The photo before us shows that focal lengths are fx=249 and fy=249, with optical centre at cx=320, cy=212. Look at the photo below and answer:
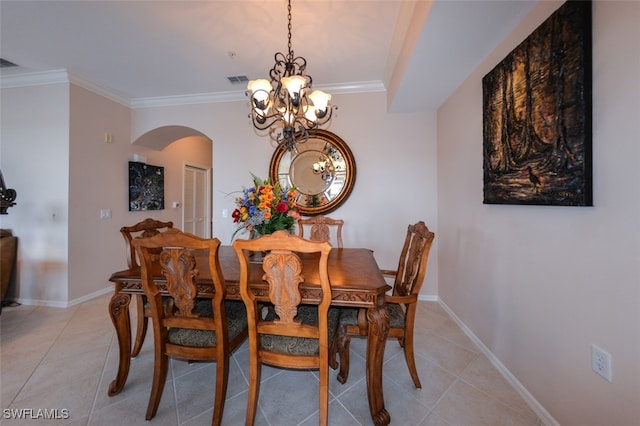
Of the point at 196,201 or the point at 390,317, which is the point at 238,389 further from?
the point at 196,201

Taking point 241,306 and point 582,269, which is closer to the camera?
point 582,269

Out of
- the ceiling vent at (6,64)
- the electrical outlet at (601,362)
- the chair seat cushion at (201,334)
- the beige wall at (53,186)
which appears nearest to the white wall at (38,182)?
the beige wall at (53,186)

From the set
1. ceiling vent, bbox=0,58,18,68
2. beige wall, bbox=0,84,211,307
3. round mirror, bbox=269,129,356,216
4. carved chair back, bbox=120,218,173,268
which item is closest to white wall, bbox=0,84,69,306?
beige wall, bbox=0,84,211,307

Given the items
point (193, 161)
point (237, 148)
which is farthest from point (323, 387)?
point (193, 161)

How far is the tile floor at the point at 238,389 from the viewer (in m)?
1.46

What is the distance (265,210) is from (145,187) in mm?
3121

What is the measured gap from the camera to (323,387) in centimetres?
129

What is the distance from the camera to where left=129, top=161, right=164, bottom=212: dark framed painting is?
3736 millimetres

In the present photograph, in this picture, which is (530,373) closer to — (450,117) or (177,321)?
(177,321)

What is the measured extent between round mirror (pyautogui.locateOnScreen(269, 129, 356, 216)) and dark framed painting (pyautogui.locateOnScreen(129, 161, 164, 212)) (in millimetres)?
2153

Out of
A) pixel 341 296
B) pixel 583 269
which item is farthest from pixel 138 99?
pixel 583 269

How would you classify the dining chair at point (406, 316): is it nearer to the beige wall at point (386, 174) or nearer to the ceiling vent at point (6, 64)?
the beige wall at point (386, 174)

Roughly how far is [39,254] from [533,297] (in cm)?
495

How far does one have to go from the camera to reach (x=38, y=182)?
9.84ft
